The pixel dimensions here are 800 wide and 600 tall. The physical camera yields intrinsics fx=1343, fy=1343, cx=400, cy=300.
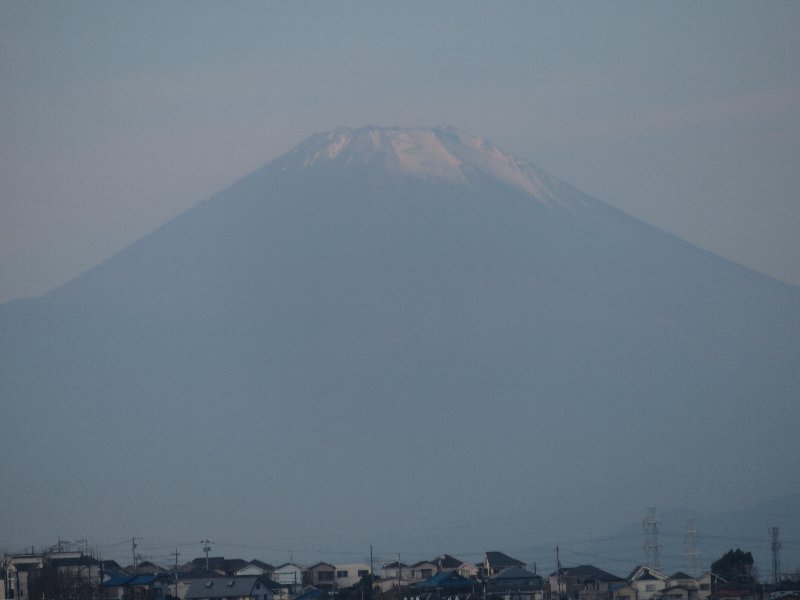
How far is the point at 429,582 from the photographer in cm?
5303

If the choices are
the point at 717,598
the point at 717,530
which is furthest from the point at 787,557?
the point at 717,598

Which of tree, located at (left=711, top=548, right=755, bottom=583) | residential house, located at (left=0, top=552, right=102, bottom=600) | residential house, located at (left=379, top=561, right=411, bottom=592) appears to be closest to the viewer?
residential house, located at (left=0, top=552, right=102, bottom=600)

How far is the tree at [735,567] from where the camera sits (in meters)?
53.2

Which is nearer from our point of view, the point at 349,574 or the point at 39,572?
the point at 39,572

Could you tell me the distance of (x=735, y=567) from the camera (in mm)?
53938

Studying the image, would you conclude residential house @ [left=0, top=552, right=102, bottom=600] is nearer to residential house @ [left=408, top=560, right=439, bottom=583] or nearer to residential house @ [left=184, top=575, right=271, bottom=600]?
residential house @ [left=184, top=575, right=271, bottom=600]

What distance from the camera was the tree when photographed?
174ft

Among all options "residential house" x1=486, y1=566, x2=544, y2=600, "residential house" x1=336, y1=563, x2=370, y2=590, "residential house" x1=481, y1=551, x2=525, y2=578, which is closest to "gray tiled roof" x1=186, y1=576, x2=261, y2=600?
"residential house" x1=486, y1=566, x2=544, y2=600

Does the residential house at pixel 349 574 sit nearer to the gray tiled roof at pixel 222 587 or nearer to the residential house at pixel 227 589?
the residential house at pixel 227 589

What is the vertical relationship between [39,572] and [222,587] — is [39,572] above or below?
above

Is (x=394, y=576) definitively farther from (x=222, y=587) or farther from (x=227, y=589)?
(x=227, y=589)

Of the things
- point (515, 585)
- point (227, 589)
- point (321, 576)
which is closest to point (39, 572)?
point (227, 589)

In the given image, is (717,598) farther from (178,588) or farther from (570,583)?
(178,588)

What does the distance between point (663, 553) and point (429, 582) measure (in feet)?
259
